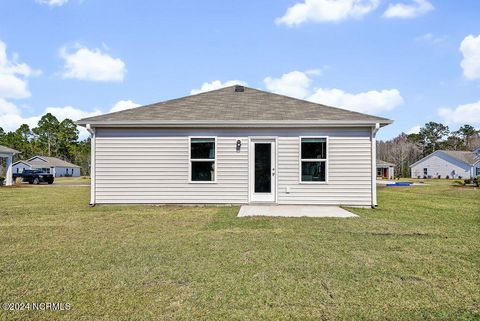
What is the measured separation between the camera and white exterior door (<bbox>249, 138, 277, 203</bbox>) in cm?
945

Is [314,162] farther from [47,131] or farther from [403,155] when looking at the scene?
[47,131]

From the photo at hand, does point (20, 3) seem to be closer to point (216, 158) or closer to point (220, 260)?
point (216, 158)

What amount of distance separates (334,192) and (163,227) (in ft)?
17.9

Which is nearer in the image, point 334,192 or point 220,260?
point 220,260

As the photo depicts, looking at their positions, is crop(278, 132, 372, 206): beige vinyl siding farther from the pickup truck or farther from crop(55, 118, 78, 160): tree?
crop(55, 118, 78, 160): tree

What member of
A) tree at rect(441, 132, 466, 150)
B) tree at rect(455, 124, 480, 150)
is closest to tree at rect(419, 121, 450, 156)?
tree at rect(441, 132, 466, 150)

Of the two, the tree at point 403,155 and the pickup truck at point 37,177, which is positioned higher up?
the tree at point 403,155

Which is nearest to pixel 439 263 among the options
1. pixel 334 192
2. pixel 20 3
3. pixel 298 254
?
pixel 298 254

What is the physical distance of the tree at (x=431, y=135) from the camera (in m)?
54.6

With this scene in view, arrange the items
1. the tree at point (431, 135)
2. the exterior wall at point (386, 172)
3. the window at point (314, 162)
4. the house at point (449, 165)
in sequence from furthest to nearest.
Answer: the tree at point (431, 135), the exterior wall at point (386, 172), the house at point (449, 165), the window at point (314, 162)

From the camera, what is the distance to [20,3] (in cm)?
1100

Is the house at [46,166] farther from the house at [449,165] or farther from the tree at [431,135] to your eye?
the tree at [431,135]

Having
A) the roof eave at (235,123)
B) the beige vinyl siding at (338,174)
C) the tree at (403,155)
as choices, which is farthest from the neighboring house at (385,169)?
the roof eave at (235,123)

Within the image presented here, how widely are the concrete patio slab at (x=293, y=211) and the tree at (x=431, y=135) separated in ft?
181
